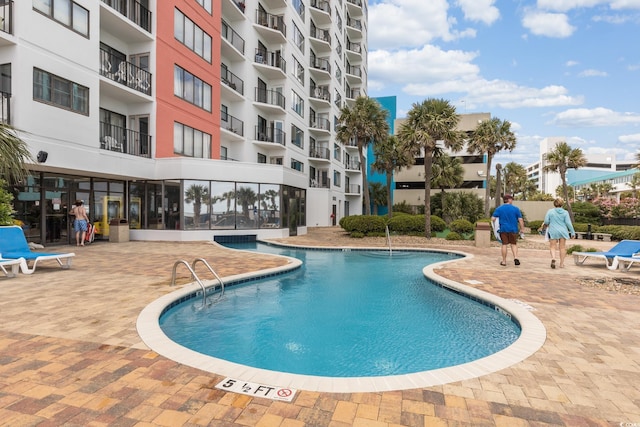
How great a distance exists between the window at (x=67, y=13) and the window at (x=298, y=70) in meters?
17.7

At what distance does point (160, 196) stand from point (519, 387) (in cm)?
1787

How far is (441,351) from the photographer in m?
4.76

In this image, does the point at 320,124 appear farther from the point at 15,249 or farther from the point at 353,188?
the point at 15,249

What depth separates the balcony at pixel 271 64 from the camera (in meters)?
25.7

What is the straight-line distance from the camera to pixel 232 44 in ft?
77.4

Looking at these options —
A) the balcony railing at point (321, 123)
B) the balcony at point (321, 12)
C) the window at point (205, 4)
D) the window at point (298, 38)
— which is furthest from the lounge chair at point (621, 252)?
the balcony at point (321, 12)

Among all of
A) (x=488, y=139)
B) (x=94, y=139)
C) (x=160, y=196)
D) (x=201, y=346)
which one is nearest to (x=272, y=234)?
(x=160, y=196)

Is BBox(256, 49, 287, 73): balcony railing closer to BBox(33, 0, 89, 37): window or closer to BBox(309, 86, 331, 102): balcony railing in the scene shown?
BBox(309, 86, 331, 102): balcony railing

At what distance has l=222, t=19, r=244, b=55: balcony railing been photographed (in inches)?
926

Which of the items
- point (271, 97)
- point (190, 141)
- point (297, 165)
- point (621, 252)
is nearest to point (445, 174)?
point (297, 165)

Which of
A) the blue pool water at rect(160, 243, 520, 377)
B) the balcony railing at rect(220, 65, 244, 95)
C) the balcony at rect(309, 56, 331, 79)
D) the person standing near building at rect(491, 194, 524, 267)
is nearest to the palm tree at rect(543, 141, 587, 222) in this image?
the balcony at rect(309, 56, 331, 79)

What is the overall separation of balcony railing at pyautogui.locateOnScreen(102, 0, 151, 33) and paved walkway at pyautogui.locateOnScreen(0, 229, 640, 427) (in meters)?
15.1

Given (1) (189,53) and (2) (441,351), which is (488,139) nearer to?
(1) (189,53)

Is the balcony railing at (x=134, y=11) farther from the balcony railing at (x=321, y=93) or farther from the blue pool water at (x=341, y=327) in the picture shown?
the balcony railing at (x=321, y=93)
